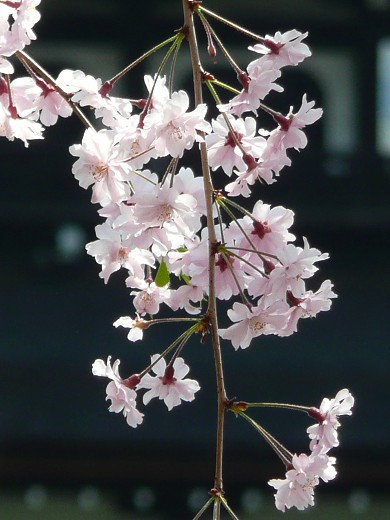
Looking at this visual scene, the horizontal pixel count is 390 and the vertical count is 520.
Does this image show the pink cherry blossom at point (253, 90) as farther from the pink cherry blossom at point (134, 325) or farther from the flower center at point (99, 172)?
the pink cherry blossom at point (134, 325)

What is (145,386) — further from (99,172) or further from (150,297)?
(99,172)

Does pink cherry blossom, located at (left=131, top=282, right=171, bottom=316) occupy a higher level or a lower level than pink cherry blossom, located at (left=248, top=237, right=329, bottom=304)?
higher

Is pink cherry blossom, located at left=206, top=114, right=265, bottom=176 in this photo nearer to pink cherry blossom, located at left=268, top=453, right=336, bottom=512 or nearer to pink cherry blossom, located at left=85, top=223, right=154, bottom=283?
pink cherry blossom, located at left=85, top=223, right=154, bottom=283

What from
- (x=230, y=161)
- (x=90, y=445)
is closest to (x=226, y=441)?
(x=90, y=445)

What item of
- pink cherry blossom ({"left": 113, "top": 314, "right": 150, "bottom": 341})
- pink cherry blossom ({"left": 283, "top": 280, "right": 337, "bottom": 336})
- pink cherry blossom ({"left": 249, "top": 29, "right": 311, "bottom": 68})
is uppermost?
pink cherry blossom ({"left": 249, "top": 29, "right": 311, "bottom": 68})

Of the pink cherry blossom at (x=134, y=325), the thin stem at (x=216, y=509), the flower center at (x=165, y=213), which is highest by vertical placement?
the pink cherry blossom at (x=134, y=325)

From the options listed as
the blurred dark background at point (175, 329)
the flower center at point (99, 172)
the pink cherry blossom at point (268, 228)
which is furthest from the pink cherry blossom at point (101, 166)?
the blurred dark background at point (175, 329)

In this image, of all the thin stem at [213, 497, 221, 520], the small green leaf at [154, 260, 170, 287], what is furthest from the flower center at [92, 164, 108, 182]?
the thin stem at [213, 497, 221, 520]
